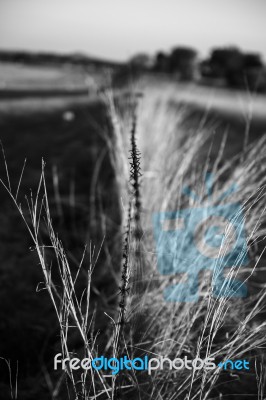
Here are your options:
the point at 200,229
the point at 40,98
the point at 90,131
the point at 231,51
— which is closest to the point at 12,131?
the point at 90,131

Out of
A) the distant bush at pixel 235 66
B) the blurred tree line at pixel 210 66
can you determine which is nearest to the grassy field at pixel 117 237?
the distant bush at pixel 235 66

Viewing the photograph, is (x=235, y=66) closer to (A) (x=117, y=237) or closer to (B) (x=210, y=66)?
(B) (x=210, y=66)

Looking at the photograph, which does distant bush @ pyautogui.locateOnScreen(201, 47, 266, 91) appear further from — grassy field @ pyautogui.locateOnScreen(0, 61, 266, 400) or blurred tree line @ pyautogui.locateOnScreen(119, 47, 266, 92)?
grassy field @ pyautogui.locateOnScreen(0, 61, 266, 400)

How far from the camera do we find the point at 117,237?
140cm

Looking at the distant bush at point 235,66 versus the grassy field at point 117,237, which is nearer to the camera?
the grassy field at point 117,237

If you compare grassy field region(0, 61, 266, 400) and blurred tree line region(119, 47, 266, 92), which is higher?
blurred tree line region(119, 47, 266, 92)

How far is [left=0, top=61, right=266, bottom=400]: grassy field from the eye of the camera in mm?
839

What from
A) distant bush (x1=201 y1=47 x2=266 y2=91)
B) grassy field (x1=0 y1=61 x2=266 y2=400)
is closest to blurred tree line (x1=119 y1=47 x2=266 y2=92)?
distant bush (x1=201 y1=47 x2=266 y2=91)

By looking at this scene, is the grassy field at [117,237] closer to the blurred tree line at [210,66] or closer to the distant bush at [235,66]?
the distant bush at [235,66]

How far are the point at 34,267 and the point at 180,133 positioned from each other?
47.8 inches

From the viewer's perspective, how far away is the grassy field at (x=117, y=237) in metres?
0.84

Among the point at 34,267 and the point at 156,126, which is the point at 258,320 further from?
the point at 156,126

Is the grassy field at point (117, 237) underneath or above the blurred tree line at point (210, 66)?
underneath

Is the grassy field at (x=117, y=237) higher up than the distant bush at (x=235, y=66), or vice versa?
the distant bush at (x=235, y=66)
